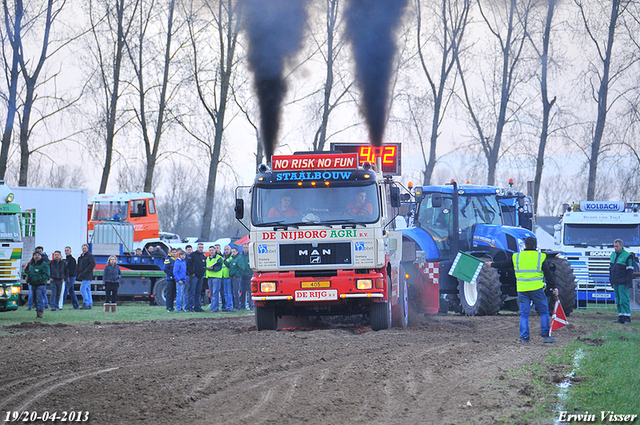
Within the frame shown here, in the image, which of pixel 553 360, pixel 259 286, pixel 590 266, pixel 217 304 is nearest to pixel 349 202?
pixel 259 286

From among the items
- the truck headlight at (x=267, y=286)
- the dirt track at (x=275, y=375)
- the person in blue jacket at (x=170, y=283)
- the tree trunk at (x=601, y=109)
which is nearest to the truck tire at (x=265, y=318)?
the dirt track at (x=275, y=375)

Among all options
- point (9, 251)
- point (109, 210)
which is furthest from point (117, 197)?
point (9, 251)

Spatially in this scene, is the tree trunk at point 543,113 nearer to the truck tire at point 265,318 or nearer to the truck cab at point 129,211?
the truck cab at point 129,211

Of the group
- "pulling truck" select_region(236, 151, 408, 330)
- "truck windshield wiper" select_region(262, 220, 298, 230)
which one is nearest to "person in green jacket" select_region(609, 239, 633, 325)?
"pulling truck" select_region(236, 151, 408, 330)

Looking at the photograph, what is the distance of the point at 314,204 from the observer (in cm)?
1365

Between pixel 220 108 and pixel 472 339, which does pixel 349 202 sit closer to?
pixel 472 339

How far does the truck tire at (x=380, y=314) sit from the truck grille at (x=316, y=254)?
45.6 inches

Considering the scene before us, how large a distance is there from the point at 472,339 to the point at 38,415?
321 inches

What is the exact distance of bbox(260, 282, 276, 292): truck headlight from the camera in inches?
532

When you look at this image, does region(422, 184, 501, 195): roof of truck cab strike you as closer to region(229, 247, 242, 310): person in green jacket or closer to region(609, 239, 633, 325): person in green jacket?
region(609, 239, 633, 325): person in green jacket

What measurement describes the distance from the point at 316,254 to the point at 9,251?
8654 mm

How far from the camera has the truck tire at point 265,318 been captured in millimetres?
14430

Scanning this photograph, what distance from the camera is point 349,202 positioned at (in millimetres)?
13664

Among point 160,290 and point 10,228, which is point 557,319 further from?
point 160,290
